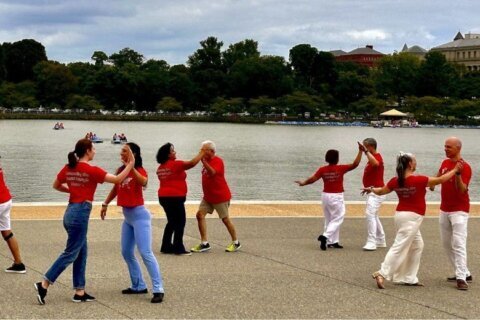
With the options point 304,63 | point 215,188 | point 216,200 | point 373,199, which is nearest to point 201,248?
point 216,200

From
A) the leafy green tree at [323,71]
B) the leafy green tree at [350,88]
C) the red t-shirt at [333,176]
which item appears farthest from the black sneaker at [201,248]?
the leafy green tree at [323,71]

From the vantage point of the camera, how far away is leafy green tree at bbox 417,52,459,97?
5610 inches

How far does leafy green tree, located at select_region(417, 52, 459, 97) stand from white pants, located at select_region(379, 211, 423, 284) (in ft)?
454

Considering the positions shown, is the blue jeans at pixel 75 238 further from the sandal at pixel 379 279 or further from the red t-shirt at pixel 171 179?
the sandal at pixel 379 279

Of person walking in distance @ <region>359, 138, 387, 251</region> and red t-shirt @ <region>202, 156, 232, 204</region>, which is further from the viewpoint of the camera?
person walking in distance @ <region>359, 138, 387, 251</region>

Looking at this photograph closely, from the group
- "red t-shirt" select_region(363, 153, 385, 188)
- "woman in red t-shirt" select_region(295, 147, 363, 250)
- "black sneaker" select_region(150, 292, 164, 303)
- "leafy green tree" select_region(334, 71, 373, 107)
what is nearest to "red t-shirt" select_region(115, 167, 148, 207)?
Answer: "black sneaker" select_region(150, 292, 164, 303)

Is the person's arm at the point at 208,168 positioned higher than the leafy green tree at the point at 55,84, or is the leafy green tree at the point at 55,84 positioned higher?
the leafy green tree at the point at 55,84

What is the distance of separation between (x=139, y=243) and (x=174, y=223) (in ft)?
9.16

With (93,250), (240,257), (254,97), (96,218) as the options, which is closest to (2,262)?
(93,250)

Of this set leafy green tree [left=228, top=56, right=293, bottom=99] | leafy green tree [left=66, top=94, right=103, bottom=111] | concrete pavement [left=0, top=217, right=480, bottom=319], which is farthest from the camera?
leafy green tree [left=228, top=56, right=293, bottom=99]

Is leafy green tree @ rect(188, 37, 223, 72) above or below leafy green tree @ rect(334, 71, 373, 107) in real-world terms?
above

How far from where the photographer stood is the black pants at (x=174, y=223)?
11.0 m

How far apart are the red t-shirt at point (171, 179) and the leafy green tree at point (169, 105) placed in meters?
127

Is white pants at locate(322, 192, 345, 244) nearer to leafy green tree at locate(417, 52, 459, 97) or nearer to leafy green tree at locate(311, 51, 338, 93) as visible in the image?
leafy green tree at locate(417, 52, 459, 97)
